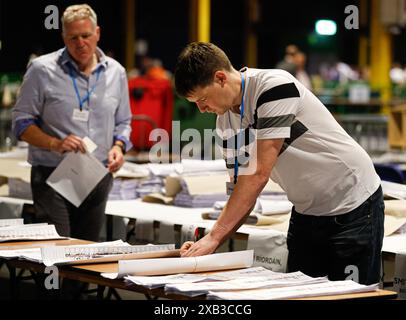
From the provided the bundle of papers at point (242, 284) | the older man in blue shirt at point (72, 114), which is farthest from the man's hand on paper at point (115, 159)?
the bundle of papers at point (242, 284)

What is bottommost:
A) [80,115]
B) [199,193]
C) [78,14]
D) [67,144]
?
[199,193]

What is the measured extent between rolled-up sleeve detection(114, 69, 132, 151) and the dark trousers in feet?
0.70

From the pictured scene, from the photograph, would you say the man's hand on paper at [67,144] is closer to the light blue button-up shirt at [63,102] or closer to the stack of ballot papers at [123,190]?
the light blue button-up shirt at [63,102]

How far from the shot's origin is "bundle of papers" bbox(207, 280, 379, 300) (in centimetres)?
250

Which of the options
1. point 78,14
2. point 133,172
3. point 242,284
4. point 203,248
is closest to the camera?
point 242,284

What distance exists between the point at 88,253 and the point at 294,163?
80 centimetres

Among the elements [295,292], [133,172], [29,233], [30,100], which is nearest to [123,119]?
[30,100]

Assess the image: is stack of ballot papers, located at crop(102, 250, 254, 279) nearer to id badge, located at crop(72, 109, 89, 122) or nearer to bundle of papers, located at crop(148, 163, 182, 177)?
id badge, located at crop(72, 109, 89, 122)

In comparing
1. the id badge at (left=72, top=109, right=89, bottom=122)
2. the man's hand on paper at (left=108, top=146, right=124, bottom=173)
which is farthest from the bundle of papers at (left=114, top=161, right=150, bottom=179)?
the id badge at (left=72, top=109, right=89, bottom=122)

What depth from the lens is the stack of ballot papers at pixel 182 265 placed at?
2.79 meters

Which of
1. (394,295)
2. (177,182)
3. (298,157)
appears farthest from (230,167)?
(177,182)

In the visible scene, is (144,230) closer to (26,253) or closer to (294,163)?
(26,253)

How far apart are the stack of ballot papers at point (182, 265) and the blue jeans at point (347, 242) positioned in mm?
274

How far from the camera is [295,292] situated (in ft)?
8.37
